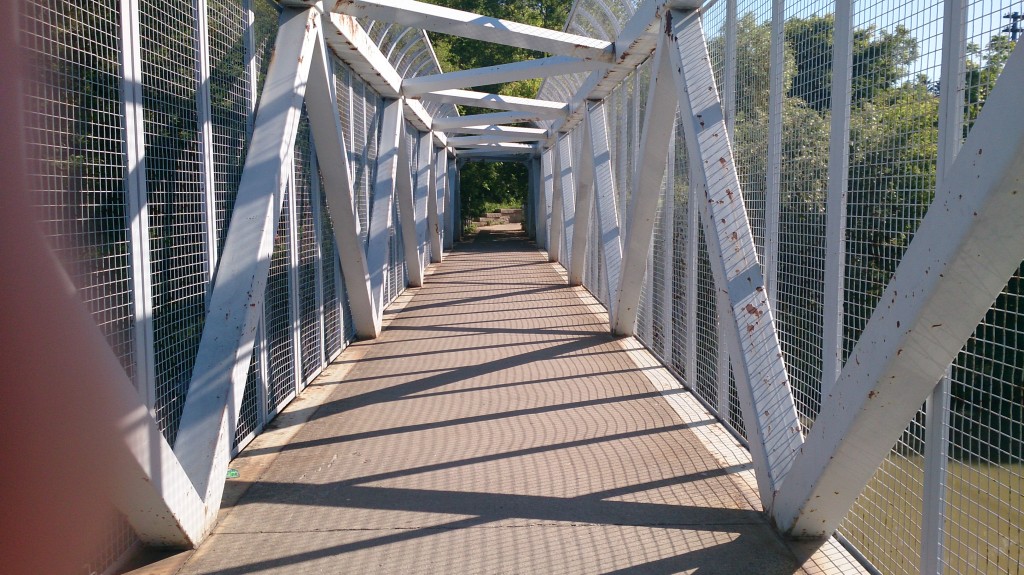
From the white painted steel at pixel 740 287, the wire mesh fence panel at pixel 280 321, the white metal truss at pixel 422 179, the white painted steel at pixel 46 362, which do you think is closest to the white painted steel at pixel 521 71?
the white painted steel at pixel 740 287

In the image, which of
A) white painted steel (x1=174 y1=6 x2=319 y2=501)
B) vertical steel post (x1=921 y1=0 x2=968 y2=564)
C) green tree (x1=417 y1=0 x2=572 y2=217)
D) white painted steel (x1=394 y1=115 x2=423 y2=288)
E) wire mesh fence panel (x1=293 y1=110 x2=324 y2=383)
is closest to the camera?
vertical steel post (x1=921 y1=0 x2=968 y2=564)

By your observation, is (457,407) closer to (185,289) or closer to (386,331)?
(185,289)

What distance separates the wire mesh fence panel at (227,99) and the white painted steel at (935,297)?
3.55 metres

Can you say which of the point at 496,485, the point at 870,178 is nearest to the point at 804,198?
the point at 870,178

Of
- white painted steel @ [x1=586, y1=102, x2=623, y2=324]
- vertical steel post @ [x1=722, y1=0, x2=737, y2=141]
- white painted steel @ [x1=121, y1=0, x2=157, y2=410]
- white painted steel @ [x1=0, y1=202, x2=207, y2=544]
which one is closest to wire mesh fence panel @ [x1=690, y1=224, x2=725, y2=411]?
vertical steel post @ [x1=722, y1=0, x2=737, y2=141]

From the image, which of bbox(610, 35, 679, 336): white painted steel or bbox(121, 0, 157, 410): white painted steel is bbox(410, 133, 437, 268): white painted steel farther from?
bbox(121, 0, 157, 410): white painted steel

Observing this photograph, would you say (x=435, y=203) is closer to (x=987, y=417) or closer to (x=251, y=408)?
(x=251, y=408)

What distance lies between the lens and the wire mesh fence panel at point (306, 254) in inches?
254

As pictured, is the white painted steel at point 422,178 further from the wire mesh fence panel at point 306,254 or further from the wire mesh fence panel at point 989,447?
the wire mesh fence panel at point 989,447

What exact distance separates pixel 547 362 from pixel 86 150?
5.17m

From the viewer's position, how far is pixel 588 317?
10.3 metres

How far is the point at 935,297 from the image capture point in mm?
2531

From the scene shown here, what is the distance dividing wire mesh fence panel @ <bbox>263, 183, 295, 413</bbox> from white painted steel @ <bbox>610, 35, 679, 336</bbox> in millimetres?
2903

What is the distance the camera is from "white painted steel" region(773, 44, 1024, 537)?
227cm
